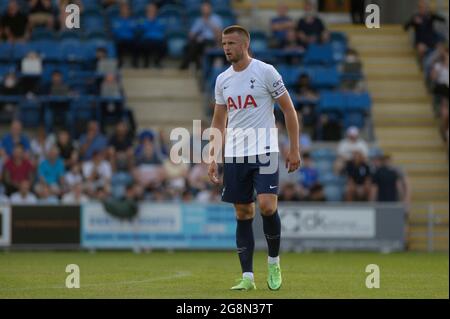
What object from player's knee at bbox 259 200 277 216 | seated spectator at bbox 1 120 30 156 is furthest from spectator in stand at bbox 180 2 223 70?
player's knee at bbox 259 200 277 216

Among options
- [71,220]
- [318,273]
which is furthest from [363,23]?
Result: [318,273]

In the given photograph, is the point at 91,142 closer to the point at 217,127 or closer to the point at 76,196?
the point at 76,196

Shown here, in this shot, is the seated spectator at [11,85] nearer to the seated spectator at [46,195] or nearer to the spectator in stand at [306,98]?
the seated spectator at [46,195]

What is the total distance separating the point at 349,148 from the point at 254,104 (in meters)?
12.8

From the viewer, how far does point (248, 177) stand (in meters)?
11.1

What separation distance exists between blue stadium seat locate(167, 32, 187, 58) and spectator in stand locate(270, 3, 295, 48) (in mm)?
2050

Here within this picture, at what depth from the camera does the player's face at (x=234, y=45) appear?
10930 millimetres

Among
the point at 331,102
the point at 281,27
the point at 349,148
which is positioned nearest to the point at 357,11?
the point at 281,27

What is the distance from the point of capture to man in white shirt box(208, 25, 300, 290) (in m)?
11.0

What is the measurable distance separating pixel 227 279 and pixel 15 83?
1217cm

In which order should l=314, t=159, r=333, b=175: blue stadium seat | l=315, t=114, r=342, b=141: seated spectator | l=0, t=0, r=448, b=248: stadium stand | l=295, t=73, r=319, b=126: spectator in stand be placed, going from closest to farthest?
l=0, t=0, r=448, b=248: stadium stand
l=314, t=159, r=333, b=175: blue stadium seat
l=315, t=114, r=342, b=141: seated spectator
l=295, t=73, r=319, b=126: spectator in stand

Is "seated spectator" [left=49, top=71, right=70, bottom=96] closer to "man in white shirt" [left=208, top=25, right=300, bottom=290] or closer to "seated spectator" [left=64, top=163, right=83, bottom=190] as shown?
"seated spectator" [left=64, top=163, right=83, bottom=190]

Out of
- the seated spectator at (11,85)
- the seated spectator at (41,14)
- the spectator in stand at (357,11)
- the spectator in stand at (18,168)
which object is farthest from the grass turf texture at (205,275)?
the spectator in stand at (357,11)

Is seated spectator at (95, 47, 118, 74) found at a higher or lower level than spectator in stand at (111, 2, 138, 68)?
lower
